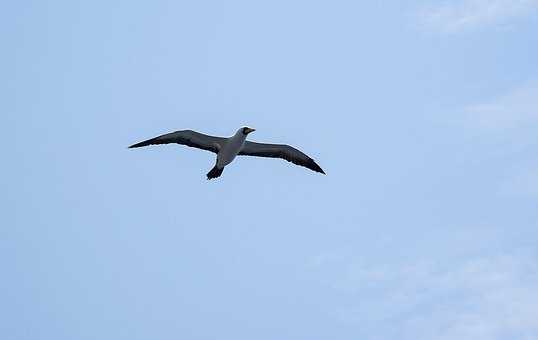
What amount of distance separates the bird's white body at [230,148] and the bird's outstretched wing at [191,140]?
0.49 metres

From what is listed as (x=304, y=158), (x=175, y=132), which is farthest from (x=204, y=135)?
(x=304, y=158)

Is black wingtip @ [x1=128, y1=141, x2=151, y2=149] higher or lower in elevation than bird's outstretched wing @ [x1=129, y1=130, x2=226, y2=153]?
lower

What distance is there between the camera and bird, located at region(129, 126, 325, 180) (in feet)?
141

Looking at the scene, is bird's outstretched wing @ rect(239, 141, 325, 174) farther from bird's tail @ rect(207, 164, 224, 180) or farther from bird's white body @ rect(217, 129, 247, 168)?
bird's tail @ rect(207, 164, 224, 180)

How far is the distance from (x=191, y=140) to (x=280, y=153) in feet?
14.1

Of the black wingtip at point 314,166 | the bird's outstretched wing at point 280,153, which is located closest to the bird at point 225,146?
the bird's outstretched wing at point 280,153

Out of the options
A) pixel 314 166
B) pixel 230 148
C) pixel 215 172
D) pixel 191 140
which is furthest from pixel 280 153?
pixel 191 140

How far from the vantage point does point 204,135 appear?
43406 mm

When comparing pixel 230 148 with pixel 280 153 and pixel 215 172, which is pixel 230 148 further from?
pixel 280 153

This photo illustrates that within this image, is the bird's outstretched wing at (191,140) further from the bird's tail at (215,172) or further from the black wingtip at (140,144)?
the bird's tail at (215,172)

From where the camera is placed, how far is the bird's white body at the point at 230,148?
4297cm

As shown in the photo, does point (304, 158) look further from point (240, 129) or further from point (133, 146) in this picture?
point (133, 146)

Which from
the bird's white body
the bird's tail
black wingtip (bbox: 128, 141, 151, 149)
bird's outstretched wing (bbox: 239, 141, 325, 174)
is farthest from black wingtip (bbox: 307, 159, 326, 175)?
black wingtip (bbox: 128, 141, 151, 149)

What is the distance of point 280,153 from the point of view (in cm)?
4531
